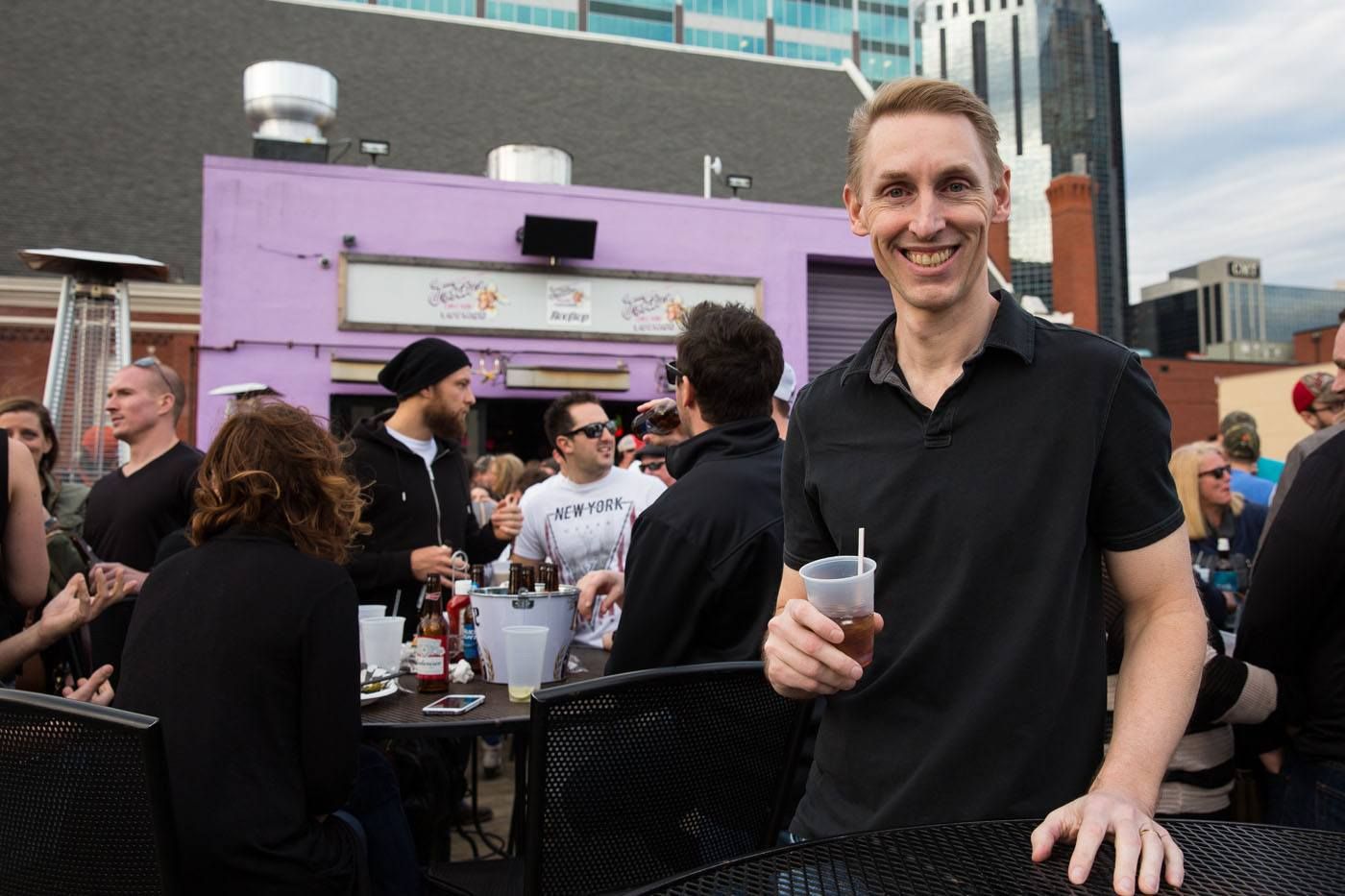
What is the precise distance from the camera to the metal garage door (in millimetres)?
15883

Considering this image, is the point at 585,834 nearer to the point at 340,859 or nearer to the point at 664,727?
the point at 664,727

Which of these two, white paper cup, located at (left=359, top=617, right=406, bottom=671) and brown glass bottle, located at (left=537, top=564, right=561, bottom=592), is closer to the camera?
white paper cup, located at (left=359, top=617, right=406, bottom=671)

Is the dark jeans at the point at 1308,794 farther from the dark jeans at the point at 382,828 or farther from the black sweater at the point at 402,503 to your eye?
the black sweater at the point at 402,503

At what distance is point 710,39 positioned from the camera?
68125 millimetres

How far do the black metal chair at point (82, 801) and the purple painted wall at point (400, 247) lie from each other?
11318 mm

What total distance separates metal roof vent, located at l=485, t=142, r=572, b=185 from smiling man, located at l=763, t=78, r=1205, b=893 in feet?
46.9

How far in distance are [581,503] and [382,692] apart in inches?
79.1

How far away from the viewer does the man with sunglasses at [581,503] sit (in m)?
4.71

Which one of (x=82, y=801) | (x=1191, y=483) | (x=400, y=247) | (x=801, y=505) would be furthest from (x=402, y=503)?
(x=400, y=247)

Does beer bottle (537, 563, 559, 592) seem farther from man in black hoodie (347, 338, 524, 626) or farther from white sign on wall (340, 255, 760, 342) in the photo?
white sign on wall (340, 255, 760, 342)

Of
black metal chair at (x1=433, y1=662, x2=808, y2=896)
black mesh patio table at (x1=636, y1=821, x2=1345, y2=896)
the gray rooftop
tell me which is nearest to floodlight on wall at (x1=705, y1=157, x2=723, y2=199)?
the gray rooftop

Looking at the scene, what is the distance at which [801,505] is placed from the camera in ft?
5.54

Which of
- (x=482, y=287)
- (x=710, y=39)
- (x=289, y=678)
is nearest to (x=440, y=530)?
(x=289, y=678)

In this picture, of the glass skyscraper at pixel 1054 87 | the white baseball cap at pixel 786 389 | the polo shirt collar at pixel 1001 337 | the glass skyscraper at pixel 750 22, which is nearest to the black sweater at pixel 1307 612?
the polo shirt collar at pixel 1001 337
